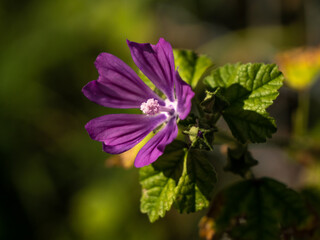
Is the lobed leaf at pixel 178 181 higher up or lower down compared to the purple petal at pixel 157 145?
lower down

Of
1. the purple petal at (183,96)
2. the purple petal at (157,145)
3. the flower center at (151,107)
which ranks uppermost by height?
the purple petal at (183,96)

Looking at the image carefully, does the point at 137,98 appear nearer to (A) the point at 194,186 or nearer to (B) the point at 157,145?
(B) the point at 157,145

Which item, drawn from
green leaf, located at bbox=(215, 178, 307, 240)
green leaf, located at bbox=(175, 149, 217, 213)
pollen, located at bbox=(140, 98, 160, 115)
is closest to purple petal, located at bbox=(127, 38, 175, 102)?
pollen, located at bbox=(140, 98, 160, 115)

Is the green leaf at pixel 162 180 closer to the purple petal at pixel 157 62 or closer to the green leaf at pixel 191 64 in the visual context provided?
the purple petal at pixel 157 62

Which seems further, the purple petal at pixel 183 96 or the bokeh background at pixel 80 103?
the bokeh background at pixel 80 103

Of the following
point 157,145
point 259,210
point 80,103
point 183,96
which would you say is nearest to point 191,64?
point 183,96

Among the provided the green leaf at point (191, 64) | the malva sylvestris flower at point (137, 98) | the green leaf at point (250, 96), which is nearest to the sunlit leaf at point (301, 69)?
the green leaf at point (191, 64)

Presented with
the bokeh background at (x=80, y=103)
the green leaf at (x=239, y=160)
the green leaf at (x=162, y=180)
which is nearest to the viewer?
the green leaf at (x=162, y=180)

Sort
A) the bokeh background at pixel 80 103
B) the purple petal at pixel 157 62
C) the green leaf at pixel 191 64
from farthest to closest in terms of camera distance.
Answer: the bokeh background at pixel 80 103, the green leaf at pixel 191 64, the purple petal at pixel 157 62
